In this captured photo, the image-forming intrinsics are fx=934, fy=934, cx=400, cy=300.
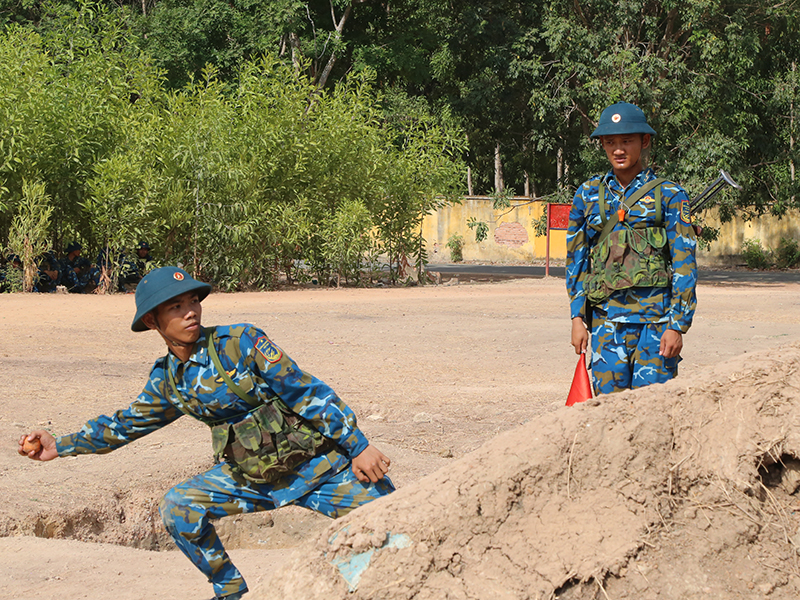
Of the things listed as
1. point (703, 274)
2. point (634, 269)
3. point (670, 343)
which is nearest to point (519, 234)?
point (703, 274)

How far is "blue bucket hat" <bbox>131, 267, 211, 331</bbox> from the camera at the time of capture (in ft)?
9.23

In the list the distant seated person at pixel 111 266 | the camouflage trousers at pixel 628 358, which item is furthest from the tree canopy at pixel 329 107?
the camouflage trousers at pixel 628 358

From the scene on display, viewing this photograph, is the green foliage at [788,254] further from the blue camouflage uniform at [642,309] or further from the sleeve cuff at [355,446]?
the sleeve cuff at [355,446]

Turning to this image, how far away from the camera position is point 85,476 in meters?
4.87

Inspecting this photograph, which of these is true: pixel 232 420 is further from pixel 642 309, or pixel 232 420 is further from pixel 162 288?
pixel 642 309

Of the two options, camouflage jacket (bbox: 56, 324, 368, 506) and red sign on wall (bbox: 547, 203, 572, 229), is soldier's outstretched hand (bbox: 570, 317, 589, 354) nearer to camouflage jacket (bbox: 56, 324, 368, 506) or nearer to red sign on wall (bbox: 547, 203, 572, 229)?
camouflage jacket (bbox: 56, 324, 368, 506)

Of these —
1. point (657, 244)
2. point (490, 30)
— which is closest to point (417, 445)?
point (657, 244)

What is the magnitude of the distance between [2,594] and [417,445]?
8.90 ft

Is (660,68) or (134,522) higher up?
(660,68)

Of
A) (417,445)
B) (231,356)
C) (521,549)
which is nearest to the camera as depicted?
(521,549)

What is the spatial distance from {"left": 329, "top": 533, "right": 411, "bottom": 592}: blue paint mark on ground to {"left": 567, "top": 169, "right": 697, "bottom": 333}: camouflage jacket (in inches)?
67.9

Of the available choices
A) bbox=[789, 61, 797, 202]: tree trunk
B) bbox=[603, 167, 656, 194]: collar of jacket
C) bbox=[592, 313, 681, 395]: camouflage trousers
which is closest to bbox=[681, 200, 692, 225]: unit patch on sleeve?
bbox=[603, 167, 656, 194]: collar of jacket

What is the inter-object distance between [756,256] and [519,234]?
6.93 m

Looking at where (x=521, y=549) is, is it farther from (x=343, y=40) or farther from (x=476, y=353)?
(x=343, y=40)
